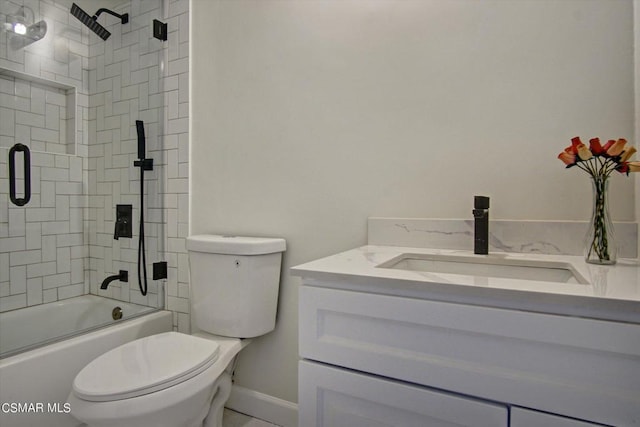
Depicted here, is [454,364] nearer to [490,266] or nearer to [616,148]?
[490,266]

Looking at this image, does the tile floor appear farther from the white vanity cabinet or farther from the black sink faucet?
the black sink faucet

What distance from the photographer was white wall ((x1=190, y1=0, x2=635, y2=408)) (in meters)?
1.11

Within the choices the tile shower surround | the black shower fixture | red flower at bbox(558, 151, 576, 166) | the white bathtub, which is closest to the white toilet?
the white bathtub

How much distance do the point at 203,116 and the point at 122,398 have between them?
4.24ft

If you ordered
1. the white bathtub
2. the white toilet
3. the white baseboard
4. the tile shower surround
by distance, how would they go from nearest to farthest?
the white toilet, the white bathtub, the white baseboard, the tile shower surround

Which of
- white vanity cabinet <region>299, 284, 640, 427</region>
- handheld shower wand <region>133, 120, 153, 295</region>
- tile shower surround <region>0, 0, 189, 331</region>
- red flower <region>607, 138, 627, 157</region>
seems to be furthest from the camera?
handheld shower wand <region>133, 120, 153, 295</region>

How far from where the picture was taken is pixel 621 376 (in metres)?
0.59

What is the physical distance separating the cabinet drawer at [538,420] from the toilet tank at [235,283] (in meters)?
1.02

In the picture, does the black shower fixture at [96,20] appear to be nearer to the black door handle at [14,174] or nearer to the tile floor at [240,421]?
the black door handle at [14,174]

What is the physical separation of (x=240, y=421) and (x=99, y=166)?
5.27 feet

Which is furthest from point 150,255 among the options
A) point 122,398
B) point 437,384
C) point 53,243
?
point 437,384

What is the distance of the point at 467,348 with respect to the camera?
0.70m

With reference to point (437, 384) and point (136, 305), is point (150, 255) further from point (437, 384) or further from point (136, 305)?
point (437, 384)

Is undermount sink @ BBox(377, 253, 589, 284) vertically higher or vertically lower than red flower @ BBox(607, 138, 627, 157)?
lower
